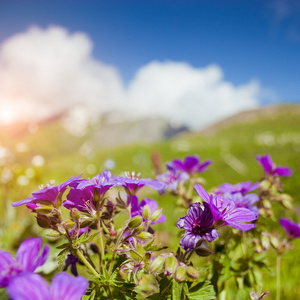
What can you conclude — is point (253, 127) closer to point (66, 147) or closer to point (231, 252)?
point (231, 252)

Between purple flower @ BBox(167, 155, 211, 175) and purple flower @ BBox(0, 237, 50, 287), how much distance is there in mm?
873

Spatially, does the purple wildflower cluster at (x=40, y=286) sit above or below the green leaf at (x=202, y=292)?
above

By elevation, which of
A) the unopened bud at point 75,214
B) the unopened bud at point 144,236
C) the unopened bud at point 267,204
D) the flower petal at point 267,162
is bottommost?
the unopened bud at point 144,236

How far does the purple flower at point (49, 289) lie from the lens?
23.9 inches

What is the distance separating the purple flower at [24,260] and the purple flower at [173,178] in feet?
2.33

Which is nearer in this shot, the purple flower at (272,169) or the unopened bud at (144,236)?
the unopened bud at (144,236)

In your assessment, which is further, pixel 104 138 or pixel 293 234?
pixel 104 138

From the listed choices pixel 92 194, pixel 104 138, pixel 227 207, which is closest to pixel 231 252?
pixel 227 207

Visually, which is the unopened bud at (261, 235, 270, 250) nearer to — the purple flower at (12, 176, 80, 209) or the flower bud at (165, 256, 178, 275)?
the flower bud at (165, 256, 178, 275)

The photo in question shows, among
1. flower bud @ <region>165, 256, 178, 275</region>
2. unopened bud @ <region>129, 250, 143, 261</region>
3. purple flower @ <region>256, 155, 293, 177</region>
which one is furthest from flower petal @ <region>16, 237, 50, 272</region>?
purple flower @ <region>256, 155, 293, 177</region>

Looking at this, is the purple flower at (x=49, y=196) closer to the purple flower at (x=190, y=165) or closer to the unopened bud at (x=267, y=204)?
the purple flower at (x=190, y=165)

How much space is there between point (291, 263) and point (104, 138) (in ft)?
171

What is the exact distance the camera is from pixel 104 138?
5391 centimetres

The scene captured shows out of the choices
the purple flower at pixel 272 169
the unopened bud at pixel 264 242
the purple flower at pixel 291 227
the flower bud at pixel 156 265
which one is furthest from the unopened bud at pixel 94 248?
the purple flower at pixel 291 227
